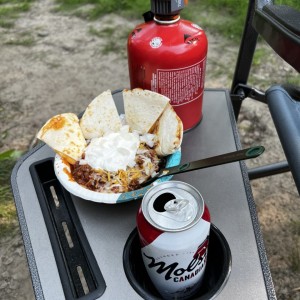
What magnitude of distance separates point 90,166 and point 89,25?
2.17m

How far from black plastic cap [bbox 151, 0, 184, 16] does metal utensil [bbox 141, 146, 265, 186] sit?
0.34 metres

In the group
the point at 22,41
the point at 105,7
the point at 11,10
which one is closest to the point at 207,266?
A: the point at 22,41

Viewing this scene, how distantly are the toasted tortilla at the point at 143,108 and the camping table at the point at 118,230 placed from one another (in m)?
0.13

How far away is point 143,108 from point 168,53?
14 cm

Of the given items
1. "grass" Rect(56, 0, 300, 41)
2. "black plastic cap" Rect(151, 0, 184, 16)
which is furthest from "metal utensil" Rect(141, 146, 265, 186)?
"grass" Rect(56, 0, 300, 41)

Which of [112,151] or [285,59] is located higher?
[285,59]

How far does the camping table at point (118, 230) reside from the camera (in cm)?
69

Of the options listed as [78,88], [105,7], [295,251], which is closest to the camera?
[295,251]

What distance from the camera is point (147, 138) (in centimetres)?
89

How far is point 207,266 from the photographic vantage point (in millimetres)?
764

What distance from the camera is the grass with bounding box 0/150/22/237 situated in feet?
4.75

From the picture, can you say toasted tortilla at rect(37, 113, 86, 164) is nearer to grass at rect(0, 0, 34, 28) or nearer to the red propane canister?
the red propane canister

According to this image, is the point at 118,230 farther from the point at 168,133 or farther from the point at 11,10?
the point at 11,10

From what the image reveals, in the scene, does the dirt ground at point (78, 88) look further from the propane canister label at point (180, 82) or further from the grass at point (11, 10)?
the propane canister label at point (180, 82)
